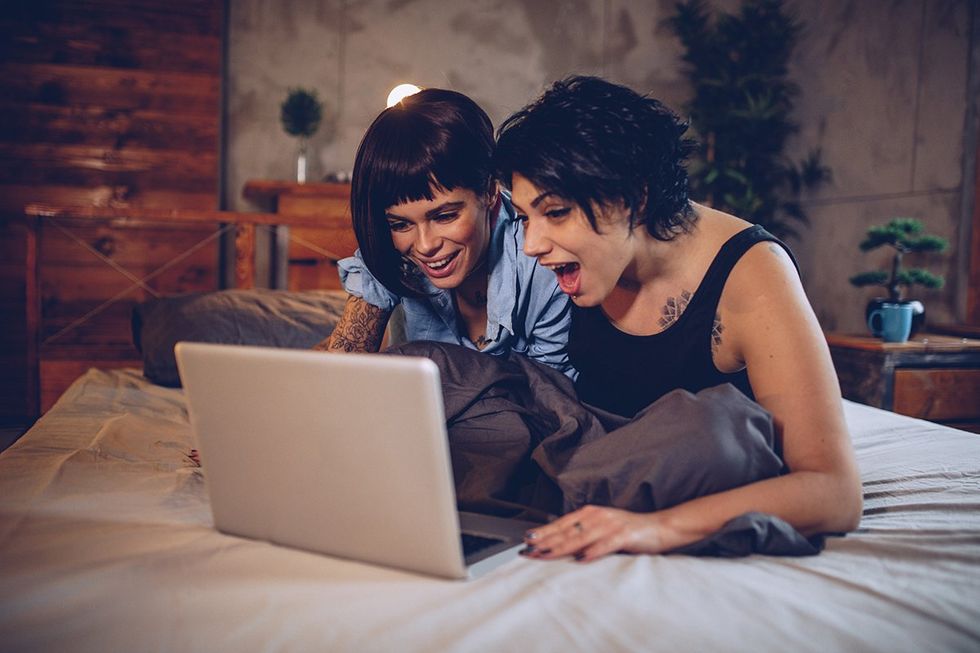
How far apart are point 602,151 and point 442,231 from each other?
1.39 feet

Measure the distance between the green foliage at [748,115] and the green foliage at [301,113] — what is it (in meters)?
1.96

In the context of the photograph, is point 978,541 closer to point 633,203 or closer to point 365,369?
point 633,203

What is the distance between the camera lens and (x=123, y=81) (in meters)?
3.96

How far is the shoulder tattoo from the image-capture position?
1288 millimetres

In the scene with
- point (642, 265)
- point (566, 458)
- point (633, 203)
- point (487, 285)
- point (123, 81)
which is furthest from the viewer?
point (123, 81)

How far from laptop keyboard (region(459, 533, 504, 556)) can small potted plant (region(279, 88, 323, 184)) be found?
3.26m

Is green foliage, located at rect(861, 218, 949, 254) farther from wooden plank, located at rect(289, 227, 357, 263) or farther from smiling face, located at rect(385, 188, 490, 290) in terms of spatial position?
wooden plank, located at rect(289, 227, 357, 263)

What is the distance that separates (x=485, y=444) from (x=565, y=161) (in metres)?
0.42

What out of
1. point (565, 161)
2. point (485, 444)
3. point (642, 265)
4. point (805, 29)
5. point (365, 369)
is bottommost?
point (485, 444)

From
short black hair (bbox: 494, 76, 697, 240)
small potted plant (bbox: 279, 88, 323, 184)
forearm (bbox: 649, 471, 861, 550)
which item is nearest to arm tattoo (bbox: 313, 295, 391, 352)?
short black hair (bbox: 494, 76, 697, 240)

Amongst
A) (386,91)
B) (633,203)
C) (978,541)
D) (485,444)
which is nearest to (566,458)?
(485,444)

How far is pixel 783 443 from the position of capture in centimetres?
106

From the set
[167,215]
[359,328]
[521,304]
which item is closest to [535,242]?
[521,304]

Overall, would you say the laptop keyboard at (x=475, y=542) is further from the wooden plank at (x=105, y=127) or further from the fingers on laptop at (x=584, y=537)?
the wooden plank at (x=105, y=127)
